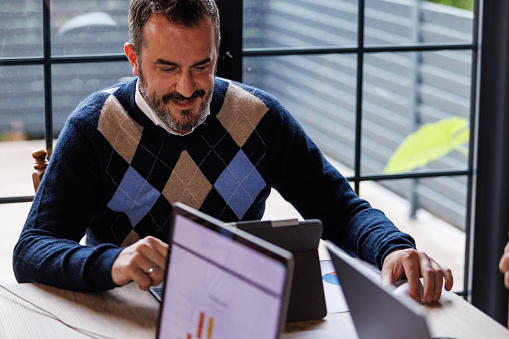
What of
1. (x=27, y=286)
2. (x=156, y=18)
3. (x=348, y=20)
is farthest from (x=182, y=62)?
(x=348, y=20)

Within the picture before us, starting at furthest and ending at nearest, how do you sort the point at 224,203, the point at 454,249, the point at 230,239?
the point at 454,249, the point at 224,203, the point at 230,239

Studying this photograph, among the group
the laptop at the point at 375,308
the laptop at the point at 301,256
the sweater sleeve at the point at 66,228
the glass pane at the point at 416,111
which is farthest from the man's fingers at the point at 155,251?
the glass pane at the point at 416,111

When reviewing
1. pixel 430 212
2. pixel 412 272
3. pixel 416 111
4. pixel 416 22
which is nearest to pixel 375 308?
pixel 412 272

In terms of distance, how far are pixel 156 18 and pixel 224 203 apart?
522 mm

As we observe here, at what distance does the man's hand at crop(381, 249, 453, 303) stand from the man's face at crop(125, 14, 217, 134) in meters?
0.63

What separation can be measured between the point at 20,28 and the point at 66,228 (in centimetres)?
81

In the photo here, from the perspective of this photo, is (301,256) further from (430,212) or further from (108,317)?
(430,212)

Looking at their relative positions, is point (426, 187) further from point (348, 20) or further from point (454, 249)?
point (348, 20)

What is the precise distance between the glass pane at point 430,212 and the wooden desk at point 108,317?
1.32 metres

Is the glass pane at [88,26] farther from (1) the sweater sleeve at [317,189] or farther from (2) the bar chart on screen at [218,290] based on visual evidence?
(2) the bar chart on screen at [218,290]

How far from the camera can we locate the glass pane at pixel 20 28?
2324mm

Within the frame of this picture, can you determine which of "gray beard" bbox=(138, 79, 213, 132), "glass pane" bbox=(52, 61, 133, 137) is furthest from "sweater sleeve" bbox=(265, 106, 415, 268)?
"glass pane" bbox=(52, 61, 133, 137)

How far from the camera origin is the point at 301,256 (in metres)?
1.48

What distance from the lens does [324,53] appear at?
8.70ft
